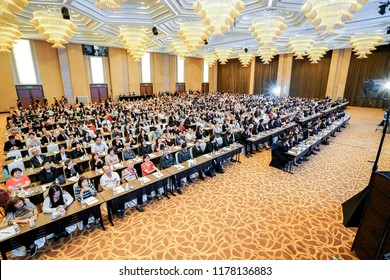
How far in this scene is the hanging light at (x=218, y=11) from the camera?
6.17 metres

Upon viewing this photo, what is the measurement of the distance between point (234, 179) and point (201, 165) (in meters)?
1.31

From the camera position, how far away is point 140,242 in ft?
14.6

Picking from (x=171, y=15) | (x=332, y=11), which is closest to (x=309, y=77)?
(x=171, y=15)

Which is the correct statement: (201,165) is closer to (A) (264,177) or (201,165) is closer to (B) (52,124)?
(A) (264,177)

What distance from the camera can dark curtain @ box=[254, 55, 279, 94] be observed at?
99.6 feet

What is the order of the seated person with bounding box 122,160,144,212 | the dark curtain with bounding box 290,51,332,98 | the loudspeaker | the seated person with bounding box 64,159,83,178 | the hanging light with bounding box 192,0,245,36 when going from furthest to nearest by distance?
the dark curtain with bounding box 290,51,332,98, the hanging light with bounding box 192,0,245,36, the seated person with bounding box 64,159,83,178, the seated person with bounding box 122,160,144,212, the loudspeaker

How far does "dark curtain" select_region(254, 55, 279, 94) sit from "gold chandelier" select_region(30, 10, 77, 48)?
27393 mm

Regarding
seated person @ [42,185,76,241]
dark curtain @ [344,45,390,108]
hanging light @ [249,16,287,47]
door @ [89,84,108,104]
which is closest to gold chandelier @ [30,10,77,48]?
seated person @ [42,185,76,241]

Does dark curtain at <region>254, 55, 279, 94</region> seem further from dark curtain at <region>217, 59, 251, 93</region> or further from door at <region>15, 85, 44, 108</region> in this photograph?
door at <region>15, 85, 44, 108</region>

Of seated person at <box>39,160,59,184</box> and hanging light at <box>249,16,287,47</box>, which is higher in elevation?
hanging light at <box>249,16,287,47</box>

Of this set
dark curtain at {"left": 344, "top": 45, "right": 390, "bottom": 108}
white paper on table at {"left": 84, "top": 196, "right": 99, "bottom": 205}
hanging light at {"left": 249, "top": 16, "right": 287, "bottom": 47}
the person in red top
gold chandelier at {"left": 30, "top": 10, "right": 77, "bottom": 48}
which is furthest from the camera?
dark curtain at {"left": 344, "top": 45, "right": 390, "bottom": 108}

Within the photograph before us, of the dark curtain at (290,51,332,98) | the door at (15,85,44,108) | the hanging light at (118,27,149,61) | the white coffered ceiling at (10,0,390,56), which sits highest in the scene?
the white coffered ceiling at (10,0,390,56)
